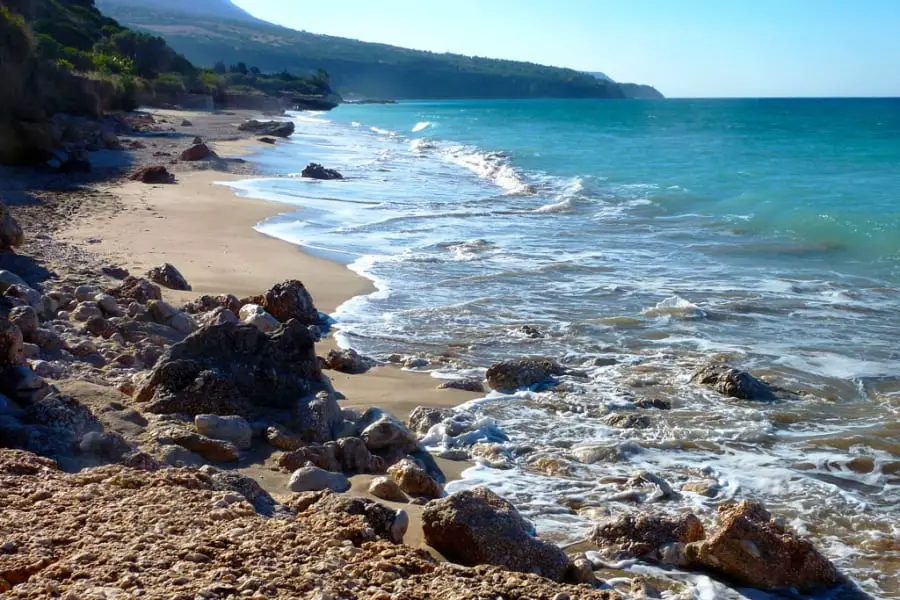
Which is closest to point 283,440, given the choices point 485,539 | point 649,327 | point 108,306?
point 485,539

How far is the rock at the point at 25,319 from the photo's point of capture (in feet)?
19.2

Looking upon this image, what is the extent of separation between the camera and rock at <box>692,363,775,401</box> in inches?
273

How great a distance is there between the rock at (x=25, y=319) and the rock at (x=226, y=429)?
1.57 meters

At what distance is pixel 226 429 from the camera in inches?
200

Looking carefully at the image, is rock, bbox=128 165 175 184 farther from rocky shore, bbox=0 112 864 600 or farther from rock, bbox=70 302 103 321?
rock, bbox=70 302 103 321

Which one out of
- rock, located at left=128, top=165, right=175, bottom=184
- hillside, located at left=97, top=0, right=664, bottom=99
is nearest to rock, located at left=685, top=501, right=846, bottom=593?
rock, located at left=128, top=165, right=175, bottom=184

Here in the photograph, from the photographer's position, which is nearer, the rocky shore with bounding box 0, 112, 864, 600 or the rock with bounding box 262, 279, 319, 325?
the rocky shore with bounding box 0, 112, 864, 600

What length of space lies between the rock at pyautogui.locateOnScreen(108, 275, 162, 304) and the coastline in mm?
393

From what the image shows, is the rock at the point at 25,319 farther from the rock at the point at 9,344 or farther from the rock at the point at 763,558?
the rock at the point at 763,558

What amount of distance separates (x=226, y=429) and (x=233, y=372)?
565 millimetres

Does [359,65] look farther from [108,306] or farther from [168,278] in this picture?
[108,306]

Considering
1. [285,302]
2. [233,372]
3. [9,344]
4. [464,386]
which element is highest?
[9,344]

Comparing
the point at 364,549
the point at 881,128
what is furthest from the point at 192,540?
the point at 881,128

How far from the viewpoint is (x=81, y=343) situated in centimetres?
612
